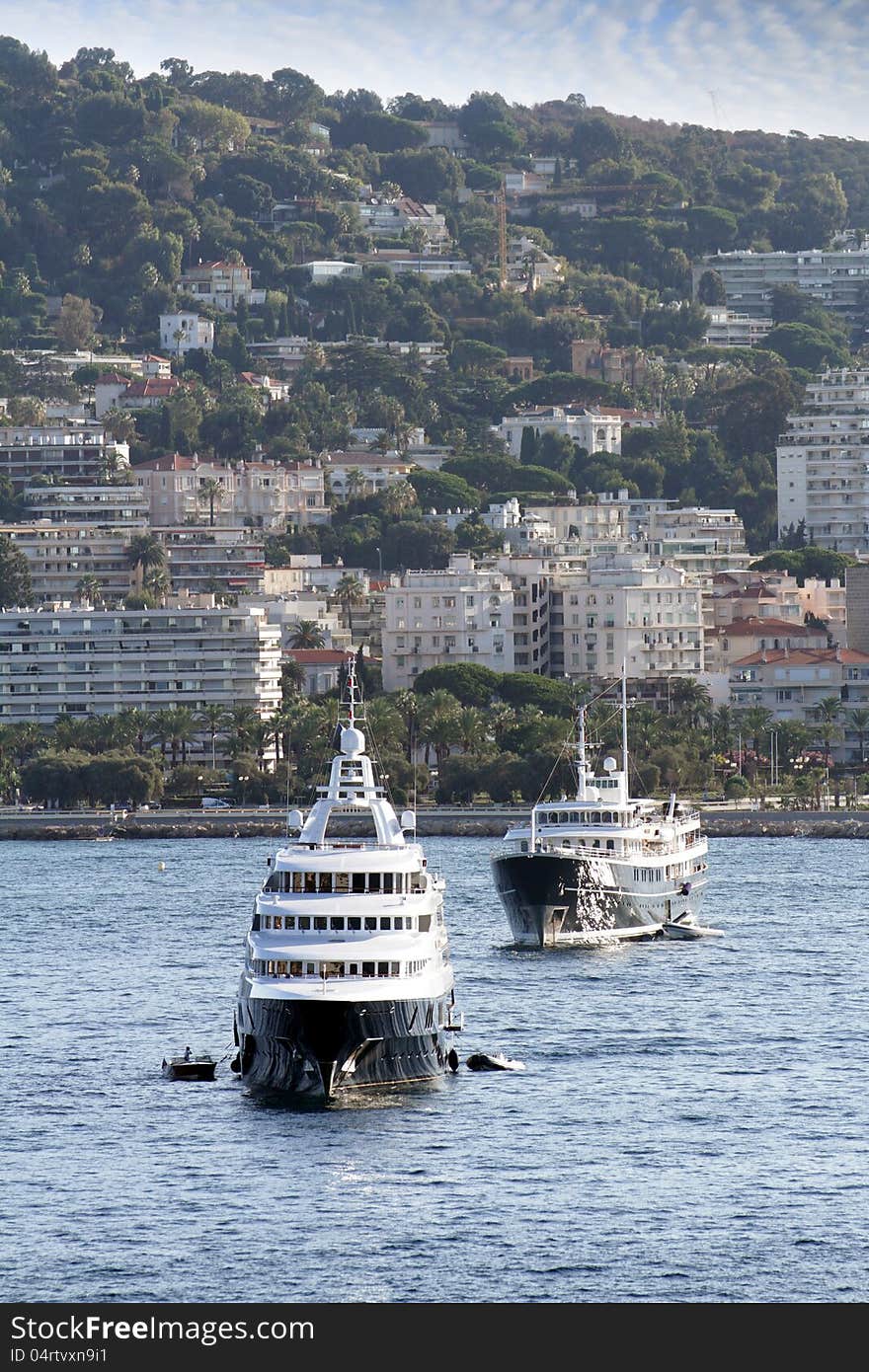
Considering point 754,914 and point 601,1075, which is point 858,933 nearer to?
point 754,914

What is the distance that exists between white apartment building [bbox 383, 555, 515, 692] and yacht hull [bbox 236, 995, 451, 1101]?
401 ft

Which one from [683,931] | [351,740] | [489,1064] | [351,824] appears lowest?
[351,824]

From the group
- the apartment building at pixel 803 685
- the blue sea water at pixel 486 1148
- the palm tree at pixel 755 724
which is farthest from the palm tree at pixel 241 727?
the blue sea water at pixel 486 1148

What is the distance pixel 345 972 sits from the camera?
62781 mm

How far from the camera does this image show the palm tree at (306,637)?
19112 cm

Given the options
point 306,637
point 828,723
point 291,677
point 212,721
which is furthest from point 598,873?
point 306,637

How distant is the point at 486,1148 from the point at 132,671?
121412 millimetres

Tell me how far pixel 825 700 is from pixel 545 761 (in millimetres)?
21651

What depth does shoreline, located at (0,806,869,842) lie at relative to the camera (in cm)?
15212

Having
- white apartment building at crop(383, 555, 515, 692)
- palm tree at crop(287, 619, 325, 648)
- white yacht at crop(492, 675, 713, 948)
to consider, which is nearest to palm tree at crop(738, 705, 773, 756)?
white apartment building at crop(383, 555, 515, 692)

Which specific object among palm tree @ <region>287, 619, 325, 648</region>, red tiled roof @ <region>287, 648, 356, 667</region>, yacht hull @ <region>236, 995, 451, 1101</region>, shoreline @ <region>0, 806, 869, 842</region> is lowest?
shoreline @ <region>0, 806, 869, 842</region>

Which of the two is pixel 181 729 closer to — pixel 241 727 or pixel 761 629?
pixel 241 727

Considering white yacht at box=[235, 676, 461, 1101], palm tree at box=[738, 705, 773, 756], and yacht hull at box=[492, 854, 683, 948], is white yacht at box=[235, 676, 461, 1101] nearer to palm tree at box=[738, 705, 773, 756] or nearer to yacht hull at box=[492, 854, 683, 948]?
yacht hull at box=[492, 854, 683, 948]

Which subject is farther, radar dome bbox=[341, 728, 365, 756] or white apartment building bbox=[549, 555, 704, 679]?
white apartment building bbox=[549, 555, 704, 679]
